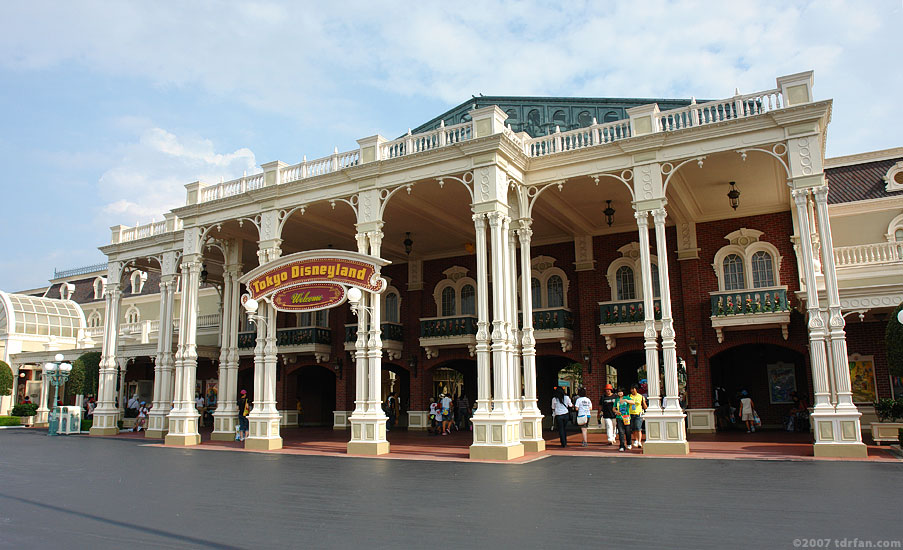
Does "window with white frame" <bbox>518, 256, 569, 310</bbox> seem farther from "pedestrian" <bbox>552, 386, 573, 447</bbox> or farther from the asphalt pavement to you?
the asphalt pavement

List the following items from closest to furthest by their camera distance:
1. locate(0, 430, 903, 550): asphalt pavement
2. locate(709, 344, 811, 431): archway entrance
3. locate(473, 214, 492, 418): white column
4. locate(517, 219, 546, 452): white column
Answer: locate(0, 430, 903, 550): asphalt pavement < locate(473, 214, 492, 418): white column < locate(517, 219, 546, 452): white column < locate(709, 344, 811, 431): archway entrance

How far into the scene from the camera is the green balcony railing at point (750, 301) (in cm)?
1812

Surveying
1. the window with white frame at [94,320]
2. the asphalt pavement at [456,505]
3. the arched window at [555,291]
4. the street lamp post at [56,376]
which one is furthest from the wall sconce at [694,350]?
the window with white frame at [94,320]

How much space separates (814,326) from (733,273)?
24.1 ft

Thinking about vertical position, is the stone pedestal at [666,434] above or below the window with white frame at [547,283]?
below

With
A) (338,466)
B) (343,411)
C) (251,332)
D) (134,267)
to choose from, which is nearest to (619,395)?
(338,466)

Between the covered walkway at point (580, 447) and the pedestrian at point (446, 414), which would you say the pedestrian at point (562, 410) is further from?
the pedestrian at point (446, 414)

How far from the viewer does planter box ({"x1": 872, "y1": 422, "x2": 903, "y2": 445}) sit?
14617mm

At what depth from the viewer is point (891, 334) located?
13.1m

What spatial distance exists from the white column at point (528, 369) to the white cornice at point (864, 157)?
456 inches

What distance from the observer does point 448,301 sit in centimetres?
2531

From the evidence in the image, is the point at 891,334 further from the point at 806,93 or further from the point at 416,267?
the point at 416,267

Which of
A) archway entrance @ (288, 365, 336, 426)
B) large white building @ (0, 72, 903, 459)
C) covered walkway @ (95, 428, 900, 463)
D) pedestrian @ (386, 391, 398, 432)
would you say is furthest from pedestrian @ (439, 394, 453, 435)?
archway entrance @ (288, 365, 336, 426)

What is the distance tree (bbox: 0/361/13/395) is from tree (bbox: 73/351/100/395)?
6.35m
